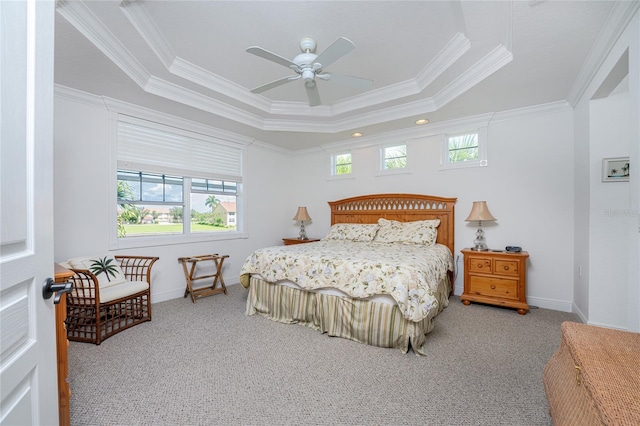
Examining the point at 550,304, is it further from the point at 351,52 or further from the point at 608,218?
the point at 351,52

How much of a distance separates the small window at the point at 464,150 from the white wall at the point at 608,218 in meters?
1.28

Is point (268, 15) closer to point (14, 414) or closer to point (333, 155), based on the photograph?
point (14, 414)

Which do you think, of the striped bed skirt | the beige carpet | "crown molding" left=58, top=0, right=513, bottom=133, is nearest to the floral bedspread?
the striped bed skirt

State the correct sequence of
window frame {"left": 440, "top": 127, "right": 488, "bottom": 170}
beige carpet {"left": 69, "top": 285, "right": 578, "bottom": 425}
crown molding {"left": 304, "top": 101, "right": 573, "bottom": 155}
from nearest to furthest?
1. beige carpet {"left": 69, "top": 285, "right": 578, "bottom": 425}
2. crown molding {"left": 304, "top": 101, "right": 573, "bottom": 155}
3. window frame {"left": 440, "top": 127, "right": 488, "bottom": 170}

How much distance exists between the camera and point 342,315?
2.73 metres

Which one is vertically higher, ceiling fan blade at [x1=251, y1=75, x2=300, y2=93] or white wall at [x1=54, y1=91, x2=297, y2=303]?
ceiling fan blade at [x1=251, y1=75, x2=300, y2=93]

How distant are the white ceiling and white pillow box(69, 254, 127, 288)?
1.90 meters

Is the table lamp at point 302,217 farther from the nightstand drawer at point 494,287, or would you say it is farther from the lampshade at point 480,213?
the nightstand drawer at point 494,287

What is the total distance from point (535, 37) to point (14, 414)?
3.56 meters

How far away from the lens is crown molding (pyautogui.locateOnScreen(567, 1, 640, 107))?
189cm

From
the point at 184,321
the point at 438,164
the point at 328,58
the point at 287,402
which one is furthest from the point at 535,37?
the point at 184,321

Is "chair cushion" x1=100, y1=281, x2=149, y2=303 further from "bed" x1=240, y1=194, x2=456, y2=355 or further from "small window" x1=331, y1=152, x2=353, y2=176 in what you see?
"small window" x1=331, y1=152, x2=353, y2=176

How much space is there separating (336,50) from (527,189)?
3.20 m

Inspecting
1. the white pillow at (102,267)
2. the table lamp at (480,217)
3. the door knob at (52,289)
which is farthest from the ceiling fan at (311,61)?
the white pillow at (102,267)
